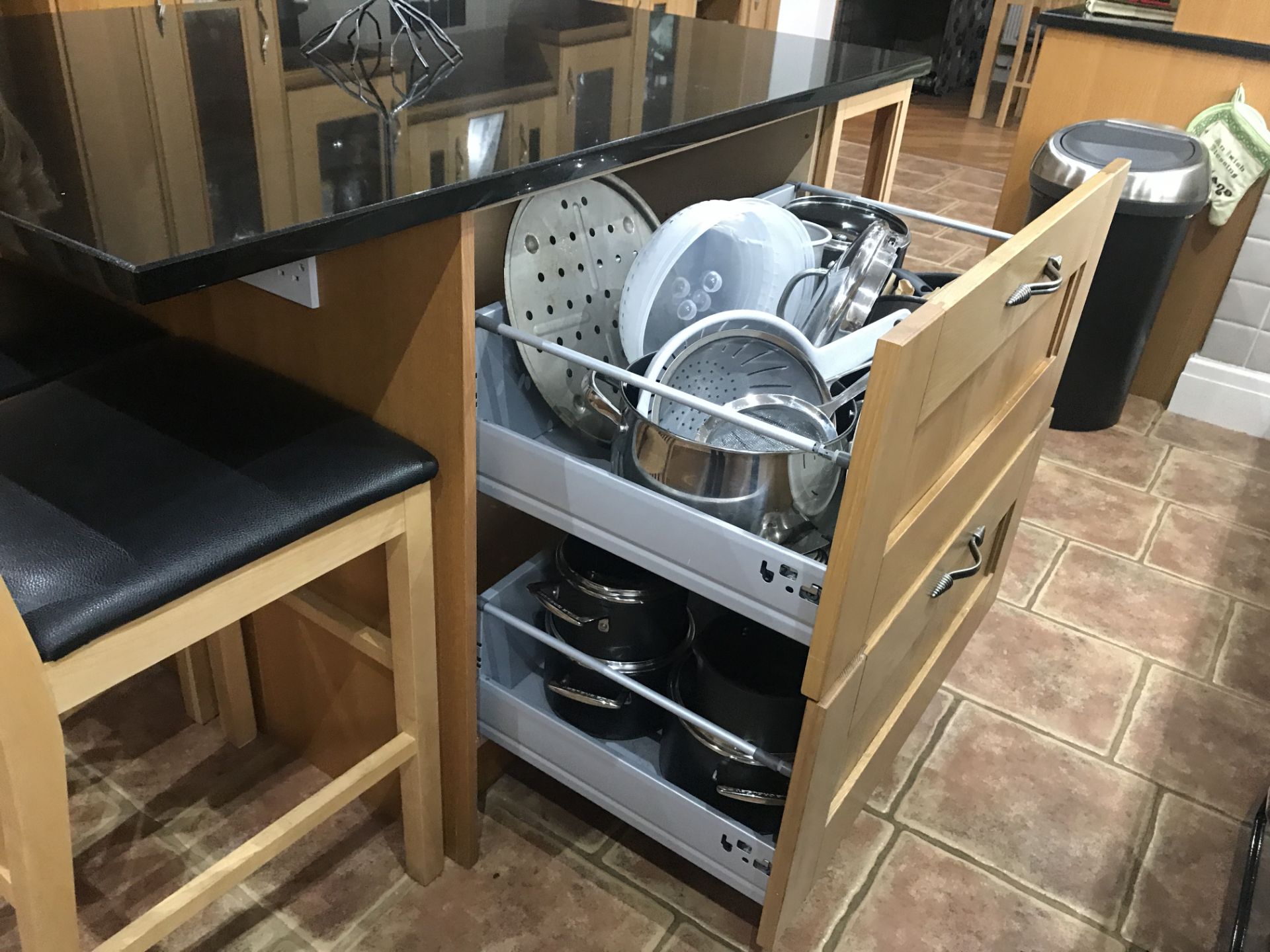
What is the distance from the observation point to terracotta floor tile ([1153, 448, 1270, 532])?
2.33 m

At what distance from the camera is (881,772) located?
1381 millimetres

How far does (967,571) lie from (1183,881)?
23.4 inches

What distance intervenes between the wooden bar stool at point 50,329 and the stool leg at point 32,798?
45cm

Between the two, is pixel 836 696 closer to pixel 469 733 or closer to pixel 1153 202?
pixel 469 733

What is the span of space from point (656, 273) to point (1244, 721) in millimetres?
1320

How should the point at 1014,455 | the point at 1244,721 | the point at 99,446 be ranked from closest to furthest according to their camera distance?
the point at 99,446, the point at 1014,455, the point at 1244,721

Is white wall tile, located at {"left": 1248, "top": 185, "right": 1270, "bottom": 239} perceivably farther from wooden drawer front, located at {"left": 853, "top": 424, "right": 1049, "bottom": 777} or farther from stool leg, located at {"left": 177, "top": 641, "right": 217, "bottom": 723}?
stool leg, located at {"left": 177, "top": 641, "right": 217, "bottom": 723}

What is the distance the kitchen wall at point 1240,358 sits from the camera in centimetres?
257

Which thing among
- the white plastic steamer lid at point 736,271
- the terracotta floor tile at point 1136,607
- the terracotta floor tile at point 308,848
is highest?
the white plastic steamer lid at point 736,271

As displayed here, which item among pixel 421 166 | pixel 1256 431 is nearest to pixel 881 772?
pixel 421 166

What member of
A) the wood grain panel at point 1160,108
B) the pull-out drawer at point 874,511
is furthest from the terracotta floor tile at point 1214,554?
the pull-out drawer at point 874,511

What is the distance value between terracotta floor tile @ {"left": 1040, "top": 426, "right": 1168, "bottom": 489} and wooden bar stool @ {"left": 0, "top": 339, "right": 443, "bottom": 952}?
6.06ft

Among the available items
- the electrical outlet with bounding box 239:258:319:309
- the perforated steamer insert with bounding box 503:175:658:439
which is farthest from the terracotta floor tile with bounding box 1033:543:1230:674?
the electrical outlet with bounding box 239:258:319:309

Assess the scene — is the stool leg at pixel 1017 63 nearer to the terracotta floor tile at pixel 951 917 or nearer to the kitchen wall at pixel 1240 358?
the kitchen wall at pixel 1240 358
